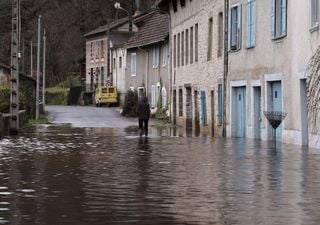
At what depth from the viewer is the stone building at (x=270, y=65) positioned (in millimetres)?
23641

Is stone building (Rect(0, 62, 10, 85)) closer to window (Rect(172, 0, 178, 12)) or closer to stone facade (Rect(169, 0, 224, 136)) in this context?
stone facade (Rect(169, 0, 224, 136))

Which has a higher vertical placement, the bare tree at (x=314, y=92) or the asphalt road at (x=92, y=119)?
the bare tree at (x=314, y=92)

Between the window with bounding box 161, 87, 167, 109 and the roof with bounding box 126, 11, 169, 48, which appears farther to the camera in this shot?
the roof with bounding box 126, 11, 169, 48

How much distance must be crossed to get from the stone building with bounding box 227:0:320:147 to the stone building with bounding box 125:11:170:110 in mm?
22383

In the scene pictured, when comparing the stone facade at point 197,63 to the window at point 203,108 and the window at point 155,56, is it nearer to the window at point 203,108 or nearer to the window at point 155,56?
the window at point 203,108

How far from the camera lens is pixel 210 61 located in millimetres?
35750

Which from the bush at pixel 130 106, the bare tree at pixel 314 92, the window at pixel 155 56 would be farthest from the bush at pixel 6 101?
the bare tree at pixel 314 92

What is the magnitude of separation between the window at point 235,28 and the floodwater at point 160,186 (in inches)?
350

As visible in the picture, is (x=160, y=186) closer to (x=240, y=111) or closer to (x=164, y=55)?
(x=240, y=111)

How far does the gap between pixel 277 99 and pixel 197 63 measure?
43.2ft

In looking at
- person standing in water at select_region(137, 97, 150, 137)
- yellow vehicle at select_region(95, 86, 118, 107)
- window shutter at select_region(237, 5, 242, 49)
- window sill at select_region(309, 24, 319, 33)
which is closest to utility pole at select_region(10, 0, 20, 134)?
person standing in water at select_region(137, 97, 150, 137)

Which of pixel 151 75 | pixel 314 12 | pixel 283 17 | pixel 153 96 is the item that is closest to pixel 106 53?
pixel 151 75

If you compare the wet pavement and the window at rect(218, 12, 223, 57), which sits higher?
the window at rect(218, 12, 223, 57)

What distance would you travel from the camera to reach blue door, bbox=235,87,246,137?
100 feet
